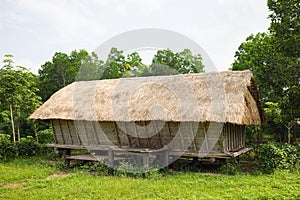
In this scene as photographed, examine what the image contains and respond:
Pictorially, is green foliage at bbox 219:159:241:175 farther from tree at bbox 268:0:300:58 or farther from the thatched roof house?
tree at bbox 268:0:300:58

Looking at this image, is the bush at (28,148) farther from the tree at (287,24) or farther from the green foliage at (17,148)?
the tree at (287,24)

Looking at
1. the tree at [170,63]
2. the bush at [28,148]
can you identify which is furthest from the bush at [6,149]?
the tree at [170,63]

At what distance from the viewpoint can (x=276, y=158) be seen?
978cm

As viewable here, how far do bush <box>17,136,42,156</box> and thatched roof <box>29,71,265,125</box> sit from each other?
72.2 inches

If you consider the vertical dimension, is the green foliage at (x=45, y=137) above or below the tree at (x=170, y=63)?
below

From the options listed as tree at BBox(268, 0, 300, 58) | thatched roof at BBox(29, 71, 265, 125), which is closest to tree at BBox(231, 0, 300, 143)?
tree at BBox(268, 0, 300, 58)

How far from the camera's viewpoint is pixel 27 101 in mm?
16016

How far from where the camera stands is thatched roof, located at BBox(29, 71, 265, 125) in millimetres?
10781

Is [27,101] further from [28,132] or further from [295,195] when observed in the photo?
[295,195]

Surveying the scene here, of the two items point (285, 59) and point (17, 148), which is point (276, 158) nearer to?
point (285, 59)

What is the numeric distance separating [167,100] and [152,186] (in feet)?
13.8

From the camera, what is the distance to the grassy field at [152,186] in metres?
7.67

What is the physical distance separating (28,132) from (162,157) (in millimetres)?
12248

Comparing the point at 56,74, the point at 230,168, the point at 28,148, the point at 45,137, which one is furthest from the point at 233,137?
the point at 56,74
